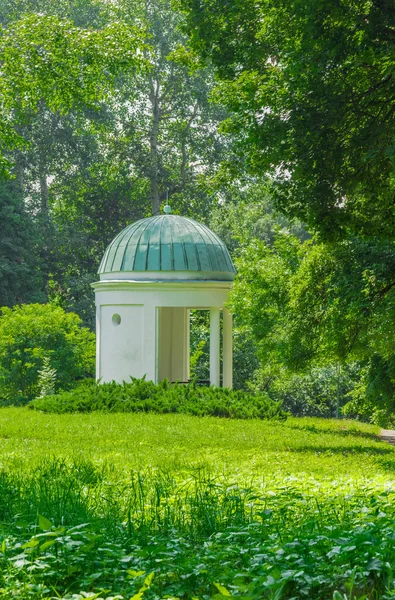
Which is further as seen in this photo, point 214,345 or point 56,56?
point 214,345

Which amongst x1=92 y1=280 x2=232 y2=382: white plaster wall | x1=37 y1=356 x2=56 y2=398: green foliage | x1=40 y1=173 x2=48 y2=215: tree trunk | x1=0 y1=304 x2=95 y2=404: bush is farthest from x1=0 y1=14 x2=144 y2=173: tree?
x1=40 y1=173 x2=48 y2=215: tree trunk

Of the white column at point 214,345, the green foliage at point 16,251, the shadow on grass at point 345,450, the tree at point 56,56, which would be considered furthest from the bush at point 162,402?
the green foliage at point 16,251

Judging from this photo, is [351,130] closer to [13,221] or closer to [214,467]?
[214,467]

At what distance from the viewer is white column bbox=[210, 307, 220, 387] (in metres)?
22.3

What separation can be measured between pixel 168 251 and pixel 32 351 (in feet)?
18.4

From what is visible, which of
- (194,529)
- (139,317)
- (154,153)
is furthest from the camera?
(154,153)

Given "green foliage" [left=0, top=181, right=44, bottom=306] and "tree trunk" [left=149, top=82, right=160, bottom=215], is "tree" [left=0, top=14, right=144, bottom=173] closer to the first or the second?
"green foliage" [left=0, top=181, right=44, bottom=306]

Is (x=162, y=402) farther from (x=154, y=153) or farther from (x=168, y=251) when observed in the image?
(x=154, y=153)

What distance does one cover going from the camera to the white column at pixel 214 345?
22297 millimetres

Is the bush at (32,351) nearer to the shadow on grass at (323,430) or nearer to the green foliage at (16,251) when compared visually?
the green foliage at (16,251)

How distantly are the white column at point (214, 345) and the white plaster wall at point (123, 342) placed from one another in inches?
78.1

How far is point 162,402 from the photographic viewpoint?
1822 cm

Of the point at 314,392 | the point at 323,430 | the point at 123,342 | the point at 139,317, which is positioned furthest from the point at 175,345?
the point at 314,392

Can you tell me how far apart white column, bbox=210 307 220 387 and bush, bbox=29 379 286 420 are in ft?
8.55
